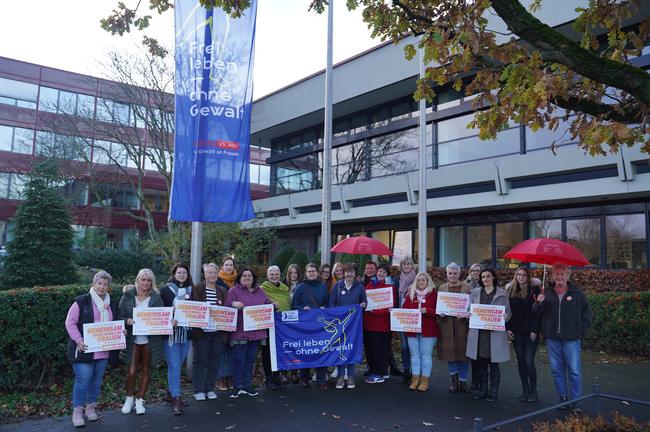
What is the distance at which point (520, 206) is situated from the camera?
679 inches

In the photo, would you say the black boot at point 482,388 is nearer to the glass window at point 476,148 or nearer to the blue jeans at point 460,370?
the blue jeans at point 460,370

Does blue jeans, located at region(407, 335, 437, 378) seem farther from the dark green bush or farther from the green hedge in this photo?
the dark green bush

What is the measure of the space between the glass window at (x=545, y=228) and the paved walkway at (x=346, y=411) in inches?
345

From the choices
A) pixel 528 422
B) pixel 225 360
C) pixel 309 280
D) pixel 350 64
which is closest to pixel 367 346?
pixel 309 280

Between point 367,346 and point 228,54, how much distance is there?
5776mm

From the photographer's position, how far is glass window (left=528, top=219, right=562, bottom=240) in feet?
55.6

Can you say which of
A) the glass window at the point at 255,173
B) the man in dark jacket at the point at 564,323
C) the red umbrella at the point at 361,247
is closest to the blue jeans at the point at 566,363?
the man in dark jacket at the point at 564,323

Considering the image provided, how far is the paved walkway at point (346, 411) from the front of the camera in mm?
6328

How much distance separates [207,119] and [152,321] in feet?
12.0

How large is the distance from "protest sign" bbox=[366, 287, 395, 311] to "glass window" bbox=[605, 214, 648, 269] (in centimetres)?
1057

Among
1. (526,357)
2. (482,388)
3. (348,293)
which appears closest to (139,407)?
(348,293)

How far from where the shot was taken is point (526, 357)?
7555mm

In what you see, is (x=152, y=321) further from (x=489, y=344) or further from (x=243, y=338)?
(x=489, y=344)

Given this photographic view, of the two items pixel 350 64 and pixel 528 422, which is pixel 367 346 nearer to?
pixel 528 422
